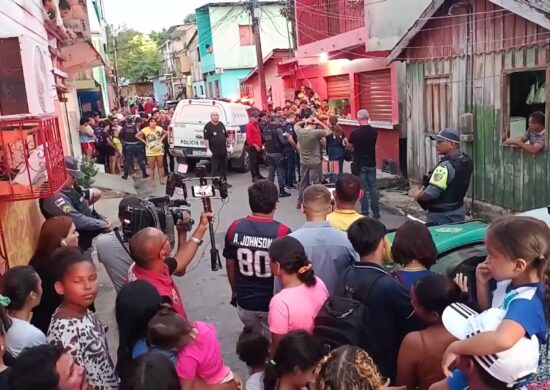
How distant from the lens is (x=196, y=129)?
14.2 metres

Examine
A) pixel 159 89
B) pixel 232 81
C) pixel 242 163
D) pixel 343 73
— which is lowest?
pixel 242 163

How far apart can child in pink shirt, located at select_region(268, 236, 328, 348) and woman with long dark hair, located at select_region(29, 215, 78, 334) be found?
56.6 inches

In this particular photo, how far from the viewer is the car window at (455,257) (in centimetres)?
390

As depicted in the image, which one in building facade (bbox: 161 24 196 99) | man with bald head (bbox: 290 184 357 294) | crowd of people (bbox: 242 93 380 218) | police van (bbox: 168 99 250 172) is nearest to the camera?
man with bald head (bbox: 290 184 357 294)

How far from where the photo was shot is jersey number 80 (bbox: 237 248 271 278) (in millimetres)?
3602

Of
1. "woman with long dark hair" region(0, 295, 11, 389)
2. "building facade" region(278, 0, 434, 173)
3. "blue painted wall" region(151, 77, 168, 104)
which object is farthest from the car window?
"blue painted wall" region(151, 77, 168, 104)

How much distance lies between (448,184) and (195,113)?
10.2 meters

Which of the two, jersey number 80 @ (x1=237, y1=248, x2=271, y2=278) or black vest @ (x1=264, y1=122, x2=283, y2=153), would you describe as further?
black vest @ (x1=264, y1=122, x2=283, y2=153)

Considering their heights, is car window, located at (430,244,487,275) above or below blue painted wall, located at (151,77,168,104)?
below

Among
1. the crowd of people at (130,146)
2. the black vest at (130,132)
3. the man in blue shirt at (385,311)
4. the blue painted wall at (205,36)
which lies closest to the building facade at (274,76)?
the crowd of people at (130,146)

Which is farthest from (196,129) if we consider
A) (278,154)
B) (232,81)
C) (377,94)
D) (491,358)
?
(232,81)

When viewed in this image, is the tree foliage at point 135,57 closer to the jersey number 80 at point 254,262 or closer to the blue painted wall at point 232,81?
the blue painted wall at point 232,81

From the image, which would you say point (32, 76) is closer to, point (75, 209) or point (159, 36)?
point (75, 209)

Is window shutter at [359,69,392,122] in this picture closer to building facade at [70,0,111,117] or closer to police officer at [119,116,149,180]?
police officer at [119,116,149,180]
